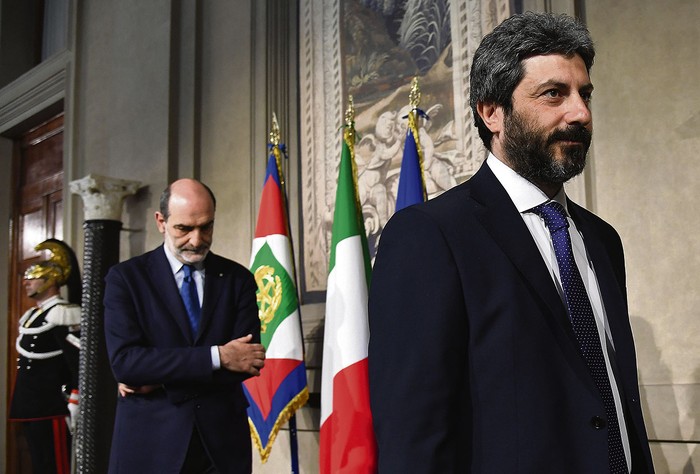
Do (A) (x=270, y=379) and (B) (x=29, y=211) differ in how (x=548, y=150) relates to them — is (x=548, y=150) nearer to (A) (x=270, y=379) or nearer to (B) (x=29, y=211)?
(A) (x=270, y=379)

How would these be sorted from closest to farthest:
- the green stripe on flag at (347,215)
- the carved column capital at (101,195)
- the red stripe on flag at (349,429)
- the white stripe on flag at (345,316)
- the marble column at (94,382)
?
the red stripe on flag at (349,429) < the white stripe on flag at (345,316) < the green stripe on flag at (347,215) < the marble column at (94,382) < the carved column capital at (101,195)

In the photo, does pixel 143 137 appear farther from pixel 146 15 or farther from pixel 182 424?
pixel 182 424

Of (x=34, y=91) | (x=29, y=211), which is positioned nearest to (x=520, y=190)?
(x=34, y=91)

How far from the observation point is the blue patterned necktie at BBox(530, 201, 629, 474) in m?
1.47

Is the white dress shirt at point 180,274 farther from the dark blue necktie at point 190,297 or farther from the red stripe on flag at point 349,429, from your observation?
the red stripe on flag at point 349,429

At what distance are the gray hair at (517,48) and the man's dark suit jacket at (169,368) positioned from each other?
1522mm

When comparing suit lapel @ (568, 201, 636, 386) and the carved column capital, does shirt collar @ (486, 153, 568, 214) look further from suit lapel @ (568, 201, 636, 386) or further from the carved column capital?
the carved column capital

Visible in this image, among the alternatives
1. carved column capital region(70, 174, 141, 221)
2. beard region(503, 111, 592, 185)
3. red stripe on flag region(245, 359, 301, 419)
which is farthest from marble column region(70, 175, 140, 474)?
beard region(503, 111, 592, 185)

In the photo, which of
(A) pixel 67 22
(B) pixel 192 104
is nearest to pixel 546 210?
(B) pixel 192 104

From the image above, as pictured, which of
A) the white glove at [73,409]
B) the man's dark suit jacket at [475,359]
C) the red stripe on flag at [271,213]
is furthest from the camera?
the white glove at [73,409]

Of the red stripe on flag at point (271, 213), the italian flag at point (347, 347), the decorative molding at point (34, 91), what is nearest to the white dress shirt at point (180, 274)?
the italian flag at point (347, 347)

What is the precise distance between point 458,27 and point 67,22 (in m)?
4.85

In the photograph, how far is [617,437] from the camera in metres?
1.48

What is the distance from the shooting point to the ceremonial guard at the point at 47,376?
5.44 m
